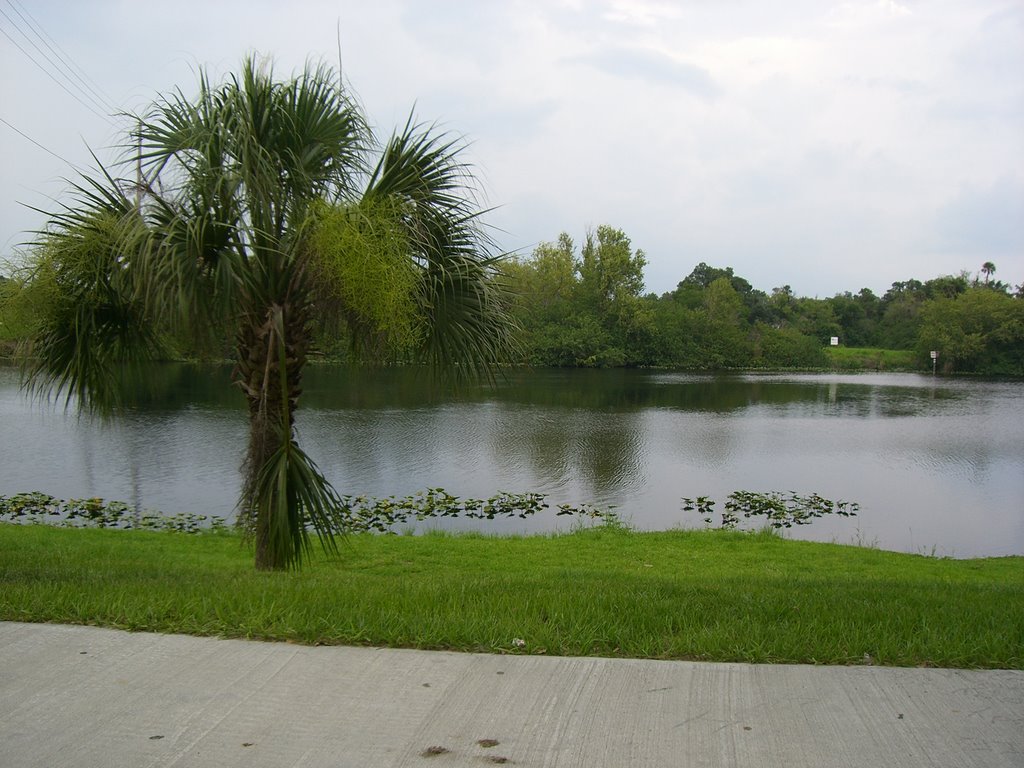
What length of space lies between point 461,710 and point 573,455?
62.7 ft

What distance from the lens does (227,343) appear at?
26.0 feet

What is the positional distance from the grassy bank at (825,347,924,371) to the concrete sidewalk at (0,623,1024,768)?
94.1m

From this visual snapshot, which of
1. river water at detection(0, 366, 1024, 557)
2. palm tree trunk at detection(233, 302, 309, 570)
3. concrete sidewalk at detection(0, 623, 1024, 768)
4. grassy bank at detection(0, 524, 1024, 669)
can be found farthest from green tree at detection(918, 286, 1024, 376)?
concrete sidewalk at detection(0, 623, 1024, 768)

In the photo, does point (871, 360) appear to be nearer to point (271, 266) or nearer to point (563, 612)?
point (271, 266)

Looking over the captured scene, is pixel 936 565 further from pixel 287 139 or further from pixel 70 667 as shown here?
pixel 70 667

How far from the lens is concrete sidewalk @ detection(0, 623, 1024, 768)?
310 centimetres

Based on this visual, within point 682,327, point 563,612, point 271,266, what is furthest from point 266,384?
point 682,327

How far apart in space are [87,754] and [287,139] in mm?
5822

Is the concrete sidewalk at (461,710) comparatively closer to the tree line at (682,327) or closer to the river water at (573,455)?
the river water at (573,455)

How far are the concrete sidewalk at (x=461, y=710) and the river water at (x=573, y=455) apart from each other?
14.4ft

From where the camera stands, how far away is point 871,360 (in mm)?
94562

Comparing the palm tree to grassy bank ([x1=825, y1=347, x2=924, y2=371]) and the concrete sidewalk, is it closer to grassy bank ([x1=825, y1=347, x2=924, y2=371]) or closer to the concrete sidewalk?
the concrete sidewalk

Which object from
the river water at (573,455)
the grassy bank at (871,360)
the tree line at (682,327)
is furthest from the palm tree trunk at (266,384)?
the grassy bank at (871,360)

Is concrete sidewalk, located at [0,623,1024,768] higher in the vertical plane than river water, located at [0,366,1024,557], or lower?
higher
